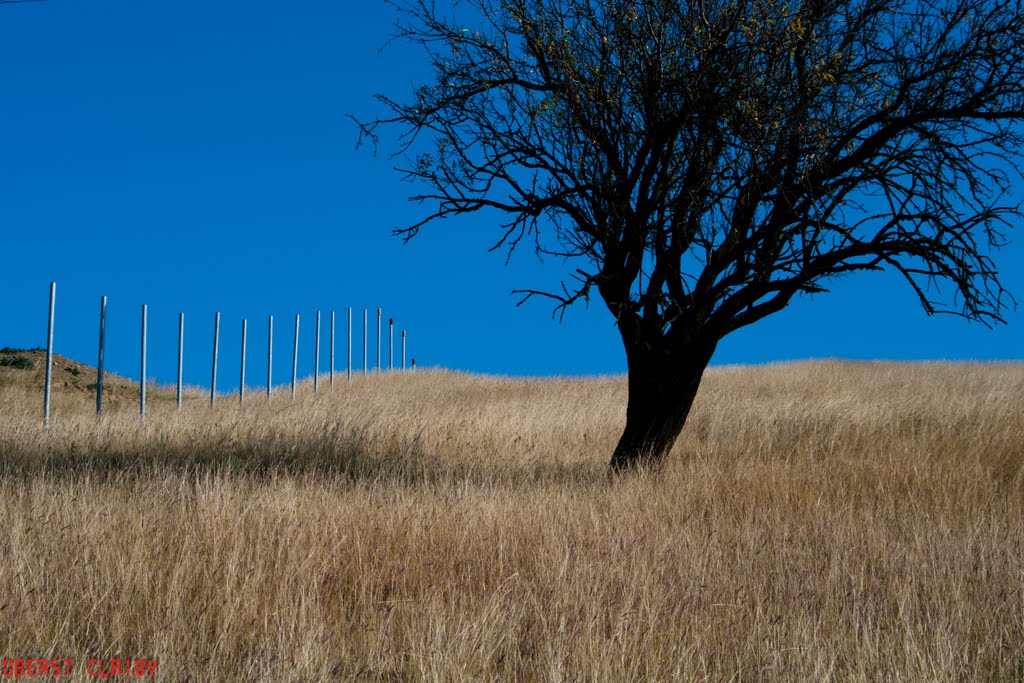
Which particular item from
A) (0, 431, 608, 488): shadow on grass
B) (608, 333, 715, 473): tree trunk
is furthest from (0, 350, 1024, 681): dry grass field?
(608, 333, 715, 473): tree trunk

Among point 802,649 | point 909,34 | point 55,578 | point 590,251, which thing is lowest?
point 802,649

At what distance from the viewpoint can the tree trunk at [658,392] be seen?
1041 cm

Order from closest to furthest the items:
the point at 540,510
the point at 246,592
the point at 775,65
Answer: the point at 246,592, the point at 540,510, the point at 775,65

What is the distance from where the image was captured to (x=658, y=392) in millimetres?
10578

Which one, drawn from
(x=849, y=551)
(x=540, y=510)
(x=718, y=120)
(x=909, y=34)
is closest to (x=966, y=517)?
(x=849, y=551)

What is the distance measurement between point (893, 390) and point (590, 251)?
38.2 ft

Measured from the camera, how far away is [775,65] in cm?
909

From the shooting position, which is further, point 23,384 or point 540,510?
point 23,384

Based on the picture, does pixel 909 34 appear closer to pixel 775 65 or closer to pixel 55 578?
pixel 775 65

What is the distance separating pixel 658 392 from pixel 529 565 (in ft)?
15.9

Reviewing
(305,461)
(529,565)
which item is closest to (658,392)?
(305,461)

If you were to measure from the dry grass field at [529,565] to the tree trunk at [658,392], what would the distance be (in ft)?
1.63

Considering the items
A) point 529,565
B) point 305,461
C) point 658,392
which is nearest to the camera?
point 529,565

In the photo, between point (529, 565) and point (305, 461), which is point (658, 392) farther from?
point (529, 565)
